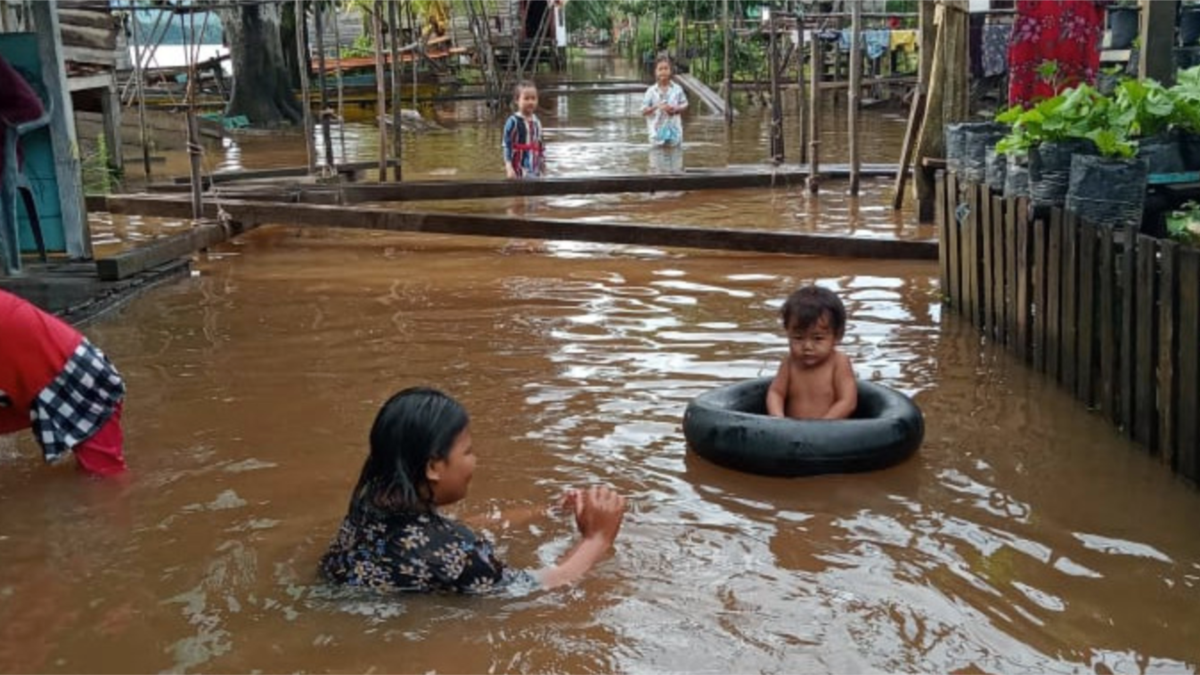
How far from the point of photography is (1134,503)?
4.82 m

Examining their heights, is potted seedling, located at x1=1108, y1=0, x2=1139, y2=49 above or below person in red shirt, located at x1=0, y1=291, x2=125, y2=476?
above

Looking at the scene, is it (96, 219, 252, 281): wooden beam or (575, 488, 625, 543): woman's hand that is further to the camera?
(96, 219, 252, 281): wooden beam

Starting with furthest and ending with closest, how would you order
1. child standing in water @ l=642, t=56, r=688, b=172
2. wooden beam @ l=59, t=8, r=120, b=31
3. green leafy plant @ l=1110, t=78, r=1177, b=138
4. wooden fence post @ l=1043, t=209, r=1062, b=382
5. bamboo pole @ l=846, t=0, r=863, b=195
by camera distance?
child standing in water @ l=642, t=56, r=688, b=172
wooden beam @ l=59, t=8, r=120, b=31
bamboo pole @ l=846, t=0, r=863, b=195
green leafy plant @ l=1110, t=78, r=1177, b=138
wooden fence post @ l=1043, t=209, r=1062, b=382

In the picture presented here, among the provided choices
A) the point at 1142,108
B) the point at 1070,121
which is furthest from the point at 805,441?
the point at 1142,108

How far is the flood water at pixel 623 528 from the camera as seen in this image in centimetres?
380

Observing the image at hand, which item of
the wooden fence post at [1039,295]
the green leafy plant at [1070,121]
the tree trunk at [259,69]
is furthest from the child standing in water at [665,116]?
the tree trunk at [259,69]

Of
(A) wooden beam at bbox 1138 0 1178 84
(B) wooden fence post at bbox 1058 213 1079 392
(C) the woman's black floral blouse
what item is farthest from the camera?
(A) wooden beam at bbox 1138 0 1178 84

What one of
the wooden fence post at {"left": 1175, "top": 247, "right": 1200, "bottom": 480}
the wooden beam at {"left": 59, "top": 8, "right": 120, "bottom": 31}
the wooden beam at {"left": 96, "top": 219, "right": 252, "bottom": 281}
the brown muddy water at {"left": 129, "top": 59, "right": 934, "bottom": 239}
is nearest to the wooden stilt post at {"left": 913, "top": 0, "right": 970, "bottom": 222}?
the brown muddy water at {"left": 129, "top": 59, "right": 934, "bottom": 239}

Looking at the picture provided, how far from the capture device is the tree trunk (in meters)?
24.8

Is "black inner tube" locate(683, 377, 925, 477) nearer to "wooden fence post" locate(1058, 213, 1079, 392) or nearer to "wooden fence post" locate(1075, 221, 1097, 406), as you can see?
"wooden fence post" locate(1075, 221, 1097, 406)

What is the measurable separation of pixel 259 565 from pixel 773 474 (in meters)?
2.06

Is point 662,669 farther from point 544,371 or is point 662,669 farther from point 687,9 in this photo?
point 687,9

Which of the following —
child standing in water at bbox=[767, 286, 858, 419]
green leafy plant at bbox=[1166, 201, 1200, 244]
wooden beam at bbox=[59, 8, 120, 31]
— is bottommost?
child standing in water at bbox=[767, 286, 858, 419]

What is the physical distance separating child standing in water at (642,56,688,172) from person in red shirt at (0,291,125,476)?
1097cm
